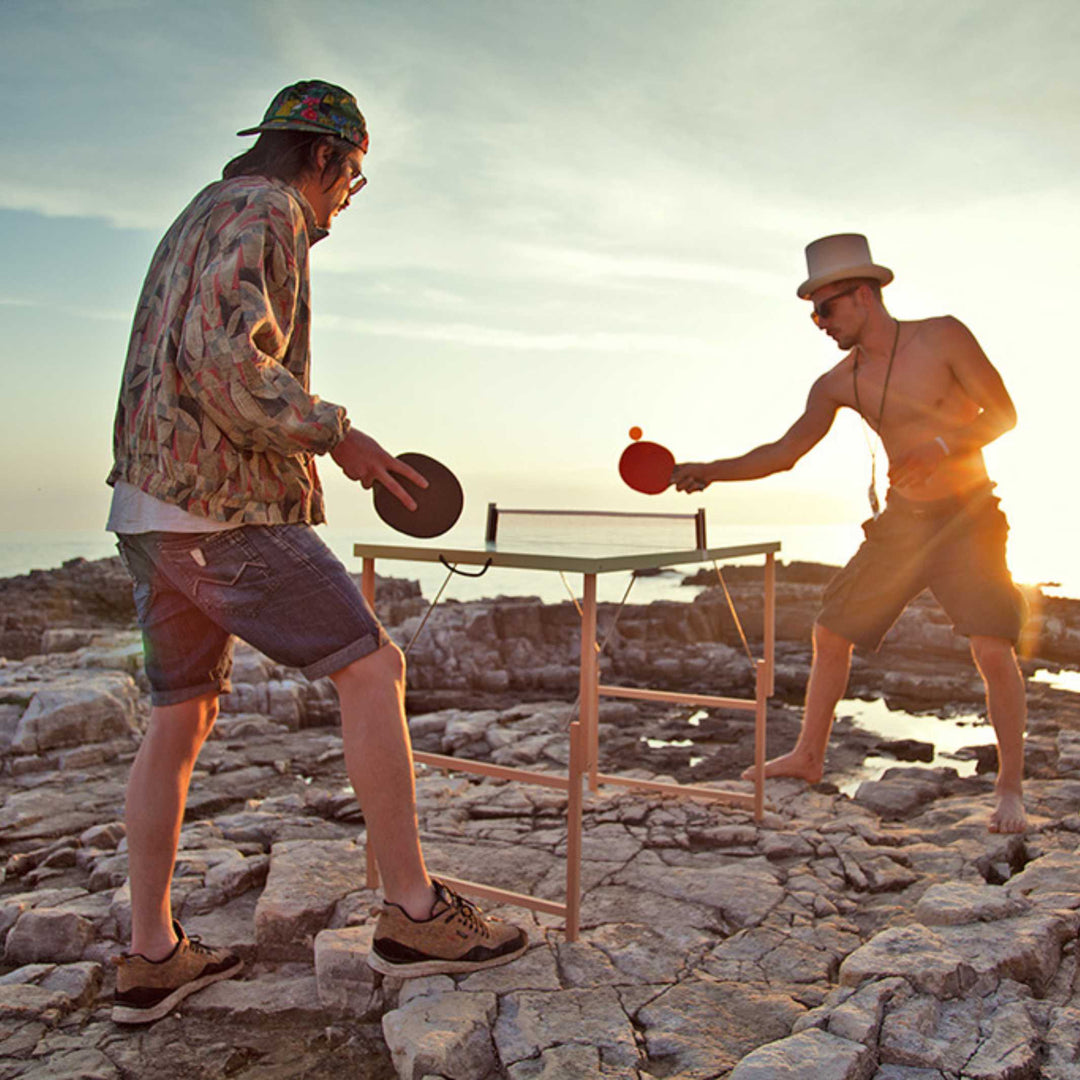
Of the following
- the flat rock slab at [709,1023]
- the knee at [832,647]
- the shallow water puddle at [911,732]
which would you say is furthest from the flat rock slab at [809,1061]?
the shallow water puddle at [911,732]

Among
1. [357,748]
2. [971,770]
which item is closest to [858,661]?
[971,770]

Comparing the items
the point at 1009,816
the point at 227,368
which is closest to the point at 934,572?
the point at 1009,816

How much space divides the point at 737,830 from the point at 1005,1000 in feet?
4.63

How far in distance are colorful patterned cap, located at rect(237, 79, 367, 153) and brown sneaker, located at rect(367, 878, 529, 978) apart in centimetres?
182

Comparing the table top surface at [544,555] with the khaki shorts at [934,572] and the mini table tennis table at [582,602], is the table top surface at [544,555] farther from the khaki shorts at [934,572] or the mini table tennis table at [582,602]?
the khaki shorts at [934,572]

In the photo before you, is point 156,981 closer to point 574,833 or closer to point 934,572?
point 574,833

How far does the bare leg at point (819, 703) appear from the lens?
386 centimetres

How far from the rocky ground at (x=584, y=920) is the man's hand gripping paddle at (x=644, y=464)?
1.33m

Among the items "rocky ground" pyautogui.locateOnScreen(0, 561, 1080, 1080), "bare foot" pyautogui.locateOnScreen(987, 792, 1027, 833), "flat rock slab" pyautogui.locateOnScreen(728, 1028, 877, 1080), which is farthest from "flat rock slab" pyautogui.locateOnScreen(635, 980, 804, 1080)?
"bare foot" pyautogui.locateOnScreen(987, 792, 1027, 833)

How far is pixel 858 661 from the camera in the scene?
10.0m

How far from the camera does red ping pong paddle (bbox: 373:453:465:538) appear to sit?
225 cm

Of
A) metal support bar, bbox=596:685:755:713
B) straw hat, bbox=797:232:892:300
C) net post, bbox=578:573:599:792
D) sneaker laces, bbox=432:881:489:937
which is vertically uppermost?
straw hat, bbox=797:232:892:300

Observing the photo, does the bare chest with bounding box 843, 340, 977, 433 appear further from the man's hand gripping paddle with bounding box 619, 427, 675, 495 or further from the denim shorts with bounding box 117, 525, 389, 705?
the denim shorts with bounding box 117, 525, 389, 705

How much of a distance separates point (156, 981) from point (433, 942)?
692mm
